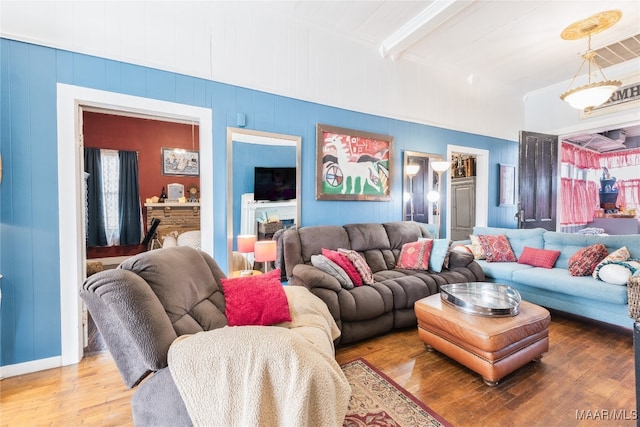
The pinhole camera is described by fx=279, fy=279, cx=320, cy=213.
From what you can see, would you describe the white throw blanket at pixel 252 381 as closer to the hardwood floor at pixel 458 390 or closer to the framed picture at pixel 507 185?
the hardwood floor at pixel 458 390

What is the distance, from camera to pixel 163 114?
8.64 ft

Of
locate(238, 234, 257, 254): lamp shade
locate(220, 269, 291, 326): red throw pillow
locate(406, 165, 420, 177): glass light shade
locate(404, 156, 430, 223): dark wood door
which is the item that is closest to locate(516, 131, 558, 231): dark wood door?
locate(404, 156, 430, 223): dark wood door

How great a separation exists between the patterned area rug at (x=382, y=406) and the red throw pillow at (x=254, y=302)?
667 millimetres

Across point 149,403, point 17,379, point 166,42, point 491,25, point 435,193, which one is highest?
point 491,25

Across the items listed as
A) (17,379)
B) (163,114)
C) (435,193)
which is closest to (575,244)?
(435,193)

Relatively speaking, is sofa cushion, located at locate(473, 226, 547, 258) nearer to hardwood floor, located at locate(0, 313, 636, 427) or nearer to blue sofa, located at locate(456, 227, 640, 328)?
blue sofa, located at locate(456, 227, 640, 328)

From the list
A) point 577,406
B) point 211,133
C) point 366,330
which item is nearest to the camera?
point 577,406

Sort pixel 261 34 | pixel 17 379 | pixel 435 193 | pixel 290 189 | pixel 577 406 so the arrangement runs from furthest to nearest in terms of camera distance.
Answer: pixel 435 193
pixel 290 189
pixel 261 34
pixel 17 379
pixel 577 406

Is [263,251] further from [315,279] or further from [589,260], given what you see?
[589,260]

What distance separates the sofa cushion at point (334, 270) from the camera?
2602 millimetres

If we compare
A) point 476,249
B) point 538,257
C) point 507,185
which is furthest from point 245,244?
point 507,185

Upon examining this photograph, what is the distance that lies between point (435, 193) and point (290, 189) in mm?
2463

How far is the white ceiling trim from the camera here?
9.50ft

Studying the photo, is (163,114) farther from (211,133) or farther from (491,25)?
(491,25)
